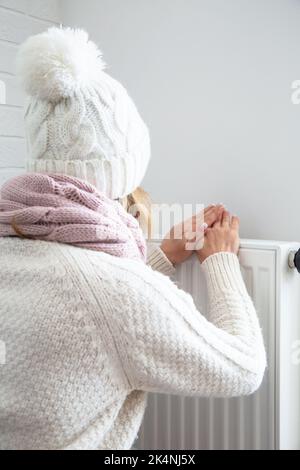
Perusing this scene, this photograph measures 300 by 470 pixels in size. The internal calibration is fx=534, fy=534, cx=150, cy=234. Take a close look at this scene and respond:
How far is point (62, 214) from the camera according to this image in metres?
0.73

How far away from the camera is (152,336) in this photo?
0.68 m

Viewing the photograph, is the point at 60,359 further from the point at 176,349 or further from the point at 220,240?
the point at 220,240

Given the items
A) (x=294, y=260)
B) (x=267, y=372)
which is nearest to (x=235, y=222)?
(x=294, y=260)

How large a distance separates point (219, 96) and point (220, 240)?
33 centimetres

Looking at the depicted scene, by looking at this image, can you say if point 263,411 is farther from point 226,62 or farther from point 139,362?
point 226,62

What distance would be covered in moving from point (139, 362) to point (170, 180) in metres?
0.60

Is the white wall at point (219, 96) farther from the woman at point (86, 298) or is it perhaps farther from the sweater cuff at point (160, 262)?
the woman at point (86, 298)

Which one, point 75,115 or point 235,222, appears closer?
point 75,115

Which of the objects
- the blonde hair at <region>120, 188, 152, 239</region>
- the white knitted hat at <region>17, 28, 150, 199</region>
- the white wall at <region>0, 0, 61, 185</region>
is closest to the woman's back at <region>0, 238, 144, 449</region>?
the white knitted hat at <region>17, 28, 150, 199</region>

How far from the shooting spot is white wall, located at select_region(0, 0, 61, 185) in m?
1.37

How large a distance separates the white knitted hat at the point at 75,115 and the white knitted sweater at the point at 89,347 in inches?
5.3

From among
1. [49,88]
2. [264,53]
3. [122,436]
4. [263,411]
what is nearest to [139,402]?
[122,436]

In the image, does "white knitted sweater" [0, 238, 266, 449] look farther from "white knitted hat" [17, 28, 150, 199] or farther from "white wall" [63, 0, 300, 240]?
"white wall" [63, 0, 300, 240]

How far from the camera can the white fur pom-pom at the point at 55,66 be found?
77 centimetres
